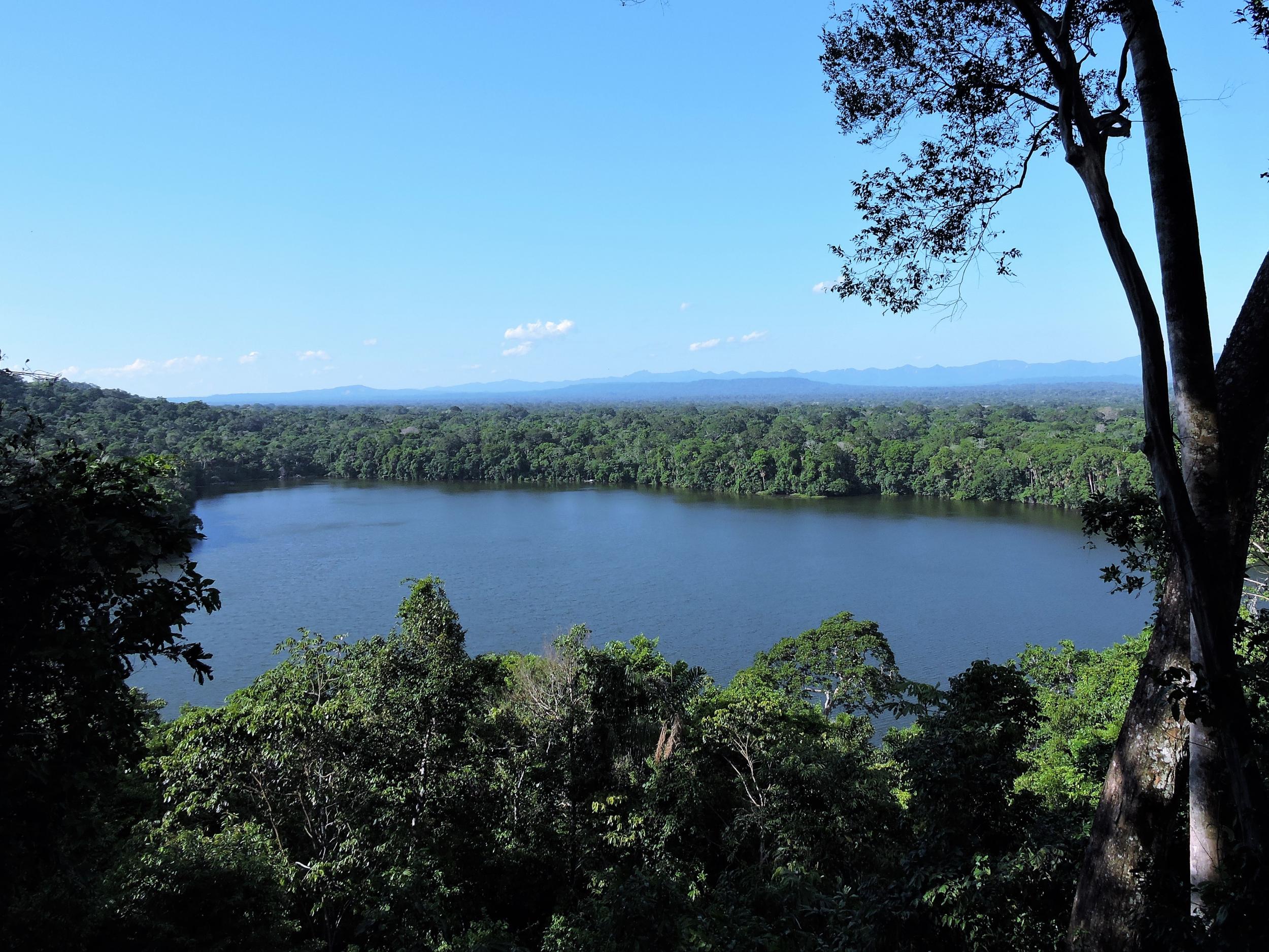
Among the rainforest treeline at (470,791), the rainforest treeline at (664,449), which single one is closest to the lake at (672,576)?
the rainforest treeline at (664,449)

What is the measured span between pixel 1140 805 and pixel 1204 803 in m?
0.18

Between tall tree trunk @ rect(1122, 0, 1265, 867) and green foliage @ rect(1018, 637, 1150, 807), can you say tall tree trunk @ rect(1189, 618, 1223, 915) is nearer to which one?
tall tree trunk @ rect(1122, 0, 1265, 867)

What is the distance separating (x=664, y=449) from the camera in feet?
158

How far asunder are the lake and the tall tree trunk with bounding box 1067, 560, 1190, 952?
7668 mm

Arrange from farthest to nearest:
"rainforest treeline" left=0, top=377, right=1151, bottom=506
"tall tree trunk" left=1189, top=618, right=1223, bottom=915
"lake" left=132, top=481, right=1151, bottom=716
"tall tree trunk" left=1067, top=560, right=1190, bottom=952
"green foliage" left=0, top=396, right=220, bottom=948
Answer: "rainforest treeline" left=0, top=377, right=1151, bottom=506
"lake" left=132, top=481, right=1151, bottom=716
"green foliage" left=0, top=396, right=220, bottom=948
"tall tree trunk" left=1067, top=560, right=1190, bottom=952
"tall tree trunk" left=1189, top=618, right=1223, bottom=915

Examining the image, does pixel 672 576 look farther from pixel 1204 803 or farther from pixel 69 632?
pixel 1204 803

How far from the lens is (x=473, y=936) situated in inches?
141

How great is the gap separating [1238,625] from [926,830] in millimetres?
1603

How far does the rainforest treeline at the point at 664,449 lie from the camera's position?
36000mm

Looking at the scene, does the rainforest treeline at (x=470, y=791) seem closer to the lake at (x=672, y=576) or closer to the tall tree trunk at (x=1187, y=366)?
the tall tree trunk at (x=1187, y=366)

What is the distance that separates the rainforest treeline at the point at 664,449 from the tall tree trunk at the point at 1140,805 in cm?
3017

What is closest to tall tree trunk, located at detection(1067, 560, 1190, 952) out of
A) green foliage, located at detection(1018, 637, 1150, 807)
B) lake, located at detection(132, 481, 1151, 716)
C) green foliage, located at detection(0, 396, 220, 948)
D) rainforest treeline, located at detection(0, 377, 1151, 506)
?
green foliage, located at detection(1018, 637, 1150, 807)

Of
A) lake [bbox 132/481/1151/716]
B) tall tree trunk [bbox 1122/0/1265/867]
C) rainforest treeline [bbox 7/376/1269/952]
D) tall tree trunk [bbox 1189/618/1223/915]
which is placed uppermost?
tall tree trunk [bbox 1122/0/1265/867]

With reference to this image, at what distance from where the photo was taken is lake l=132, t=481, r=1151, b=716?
1620 centimetres
